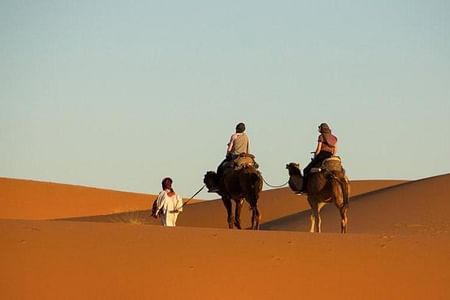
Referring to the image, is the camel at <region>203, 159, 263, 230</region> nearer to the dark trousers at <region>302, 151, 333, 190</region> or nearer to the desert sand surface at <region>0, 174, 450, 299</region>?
the dark trousers at <region>302, 151, 333, 190</region>

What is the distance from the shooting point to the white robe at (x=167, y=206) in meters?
24.1

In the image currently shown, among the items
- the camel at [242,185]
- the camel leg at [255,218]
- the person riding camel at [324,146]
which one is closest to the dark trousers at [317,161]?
the person riding camel at [324,146]

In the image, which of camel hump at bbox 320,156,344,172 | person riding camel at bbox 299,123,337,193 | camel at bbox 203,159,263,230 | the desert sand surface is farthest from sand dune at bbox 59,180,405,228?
the desert sand surface

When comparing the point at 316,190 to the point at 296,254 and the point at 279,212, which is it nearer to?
the point at 296,254

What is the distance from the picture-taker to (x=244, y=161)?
26438 mm

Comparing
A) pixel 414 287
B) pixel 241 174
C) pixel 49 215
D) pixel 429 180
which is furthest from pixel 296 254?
pixel 49 215

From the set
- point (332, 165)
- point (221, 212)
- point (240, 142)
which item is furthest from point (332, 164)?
point (221, 212)

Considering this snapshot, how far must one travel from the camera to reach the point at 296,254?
53.3ft

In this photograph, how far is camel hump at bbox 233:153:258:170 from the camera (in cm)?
2644

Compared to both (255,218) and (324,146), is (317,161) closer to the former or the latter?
(324,146)

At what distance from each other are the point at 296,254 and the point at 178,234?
2322mm

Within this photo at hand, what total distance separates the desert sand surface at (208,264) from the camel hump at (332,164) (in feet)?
18.9

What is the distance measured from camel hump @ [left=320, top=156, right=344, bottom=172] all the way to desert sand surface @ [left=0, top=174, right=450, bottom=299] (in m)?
5.75

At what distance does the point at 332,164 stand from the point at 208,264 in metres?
9.46
